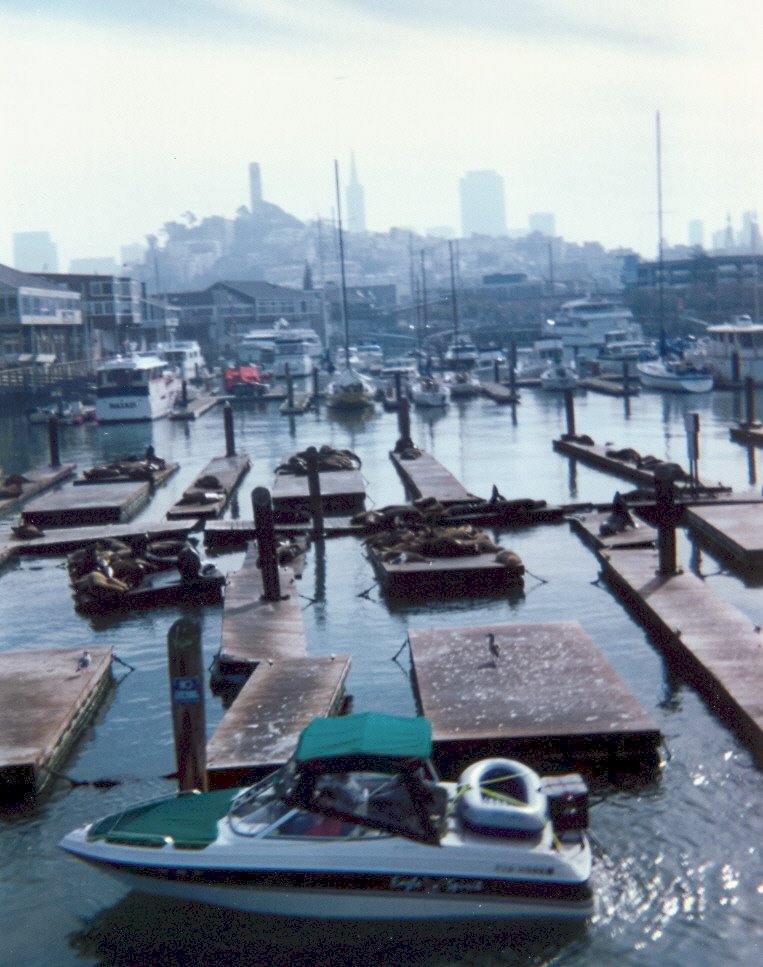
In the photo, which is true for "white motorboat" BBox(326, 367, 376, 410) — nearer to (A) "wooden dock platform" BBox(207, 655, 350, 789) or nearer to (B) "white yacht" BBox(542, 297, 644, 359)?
(B) "white yacht" BBox(542, 297, 644, 359)

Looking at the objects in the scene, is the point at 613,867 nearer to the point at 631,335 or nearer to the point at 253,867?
the point at 253,867

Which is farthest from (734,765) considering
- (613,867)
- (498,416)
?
(498,416)

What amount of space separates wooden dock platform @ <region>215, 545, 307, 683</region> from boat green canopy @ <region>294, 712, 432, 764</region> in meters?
6.11

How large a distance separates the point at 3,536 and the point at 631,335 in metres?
76.5

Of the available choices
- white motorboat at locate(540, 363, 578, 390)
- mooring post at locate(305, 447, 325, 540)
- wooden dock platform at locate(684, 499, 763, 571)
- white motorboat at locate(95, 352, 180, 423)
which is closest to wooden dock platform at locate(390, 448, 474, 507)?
mooring post at locate(305, 447, 325, 540)

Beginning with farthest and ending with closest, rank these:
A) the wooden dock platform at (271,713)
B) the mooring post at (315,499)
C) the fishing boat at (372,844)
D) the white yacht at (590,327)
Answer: the white yacht at (590,327) → the mooring post at (315,499) → the wooden dock platform at (271,713) → the fishing boat at (372,844)

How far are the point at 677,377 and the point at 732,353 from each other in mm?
3782

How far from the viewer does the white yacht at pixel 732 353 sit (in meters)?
65.7

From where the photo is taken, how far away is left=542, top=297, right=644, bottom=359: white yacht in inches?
3831

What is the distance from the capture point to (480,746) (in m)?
12.9

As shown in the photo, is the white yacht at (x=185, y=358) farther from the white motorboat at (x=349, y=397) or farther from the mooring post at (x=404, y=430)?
the mooring post at (x=404, y=430)

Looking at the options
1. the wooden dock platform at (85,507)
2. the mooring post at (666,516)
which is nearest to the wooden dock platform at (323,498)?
the wooden dock platform at (85,507)

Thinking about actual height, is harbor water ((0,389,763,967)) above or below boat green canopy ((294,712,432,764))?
below

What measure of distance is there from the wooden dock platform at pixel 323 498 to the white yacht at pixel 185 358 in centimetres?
4895
